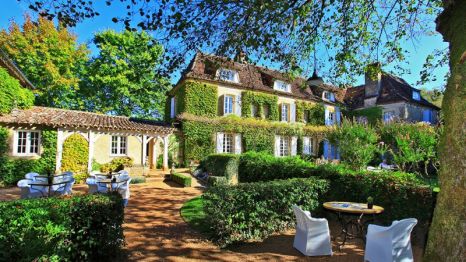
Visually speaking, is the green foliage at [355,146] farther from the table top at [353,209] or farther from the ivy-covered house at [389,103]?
the ivy-covered house at [389,103]

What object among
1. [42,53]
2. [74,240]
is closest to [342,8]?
[74,240]

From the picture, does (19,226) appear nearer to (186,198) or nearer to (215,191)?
(215,191)

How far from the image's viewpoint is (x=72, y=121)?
1487 centimetres

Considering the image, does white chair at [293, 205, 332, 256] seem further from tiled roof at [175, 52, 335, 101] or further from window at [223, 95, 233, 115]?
window at [223, 95, 233, 115]

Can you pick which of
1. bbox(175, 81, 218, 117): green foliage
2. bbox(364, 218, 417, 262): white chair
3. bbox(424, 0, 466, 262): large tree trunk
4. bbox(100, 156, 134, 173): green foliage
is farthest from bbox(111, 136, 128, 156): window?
bbox(424, 0, 466, 262): large tree trunk

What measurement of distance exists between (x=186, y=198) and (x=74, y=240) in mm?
6538

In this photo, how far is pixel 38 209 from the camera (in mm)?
3828

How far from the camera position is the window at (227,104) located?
22234 millimetres

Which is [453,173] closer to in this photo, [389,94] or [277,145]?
[277,145]

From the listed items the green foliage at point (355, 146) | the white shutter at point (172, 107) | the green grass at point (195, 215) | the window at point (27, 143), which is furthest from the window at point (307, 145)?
the window at point (27, 143)

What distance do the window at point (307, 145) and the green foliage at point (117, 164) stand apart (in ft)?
50.0

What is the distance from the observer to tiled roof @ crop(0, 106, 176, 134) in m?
13.6

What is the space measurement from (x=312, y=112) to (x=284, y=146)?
16.9 feet

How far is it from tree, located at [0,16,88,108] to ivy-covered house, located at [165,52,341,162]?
28.4 ft
